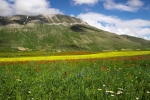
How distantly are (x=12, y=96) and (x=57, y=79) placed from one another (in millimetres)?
3095

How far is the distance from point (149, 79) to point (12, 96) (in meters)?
7.65

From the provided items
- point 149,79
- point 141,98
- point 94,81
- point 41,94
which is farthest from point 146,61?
point 41,94

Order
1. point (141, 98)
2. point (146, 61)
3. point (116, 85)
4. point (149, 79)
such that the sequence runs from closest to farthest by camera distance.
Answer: point (141, 98) → point (116, 85) → point (149, 79) → point (146, 61)

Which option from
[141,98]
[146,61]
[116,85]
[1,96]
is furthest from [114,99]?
[146,61]

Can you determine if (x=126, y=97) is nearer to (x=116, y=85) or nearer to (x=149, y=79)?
(x=116, y=85)

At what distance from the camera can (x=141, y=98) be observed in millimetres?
6594

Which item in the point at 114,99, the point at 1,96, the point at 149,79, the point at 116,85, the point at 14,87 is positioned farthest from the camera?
the point at 149,79

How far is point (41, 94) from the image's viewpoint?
744 centimetres

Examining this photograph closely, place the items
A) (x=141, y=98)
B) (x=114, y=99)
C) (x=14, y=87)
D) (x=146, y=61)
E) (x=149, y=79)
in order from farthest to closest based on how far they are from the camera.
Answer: (x=146, y=61) → (x=149, y=79) → (x=14, y=87) → (x=141, y=98) → (x=114, y=99)

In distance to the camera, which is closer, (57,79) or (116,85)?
(116,85)

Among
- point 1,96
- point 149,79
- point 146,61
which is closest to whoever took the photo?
point 1,96

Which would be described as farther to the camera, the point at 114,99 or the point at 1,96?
the point at 1,96

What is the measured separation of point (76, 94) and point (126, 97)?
2.00 meters

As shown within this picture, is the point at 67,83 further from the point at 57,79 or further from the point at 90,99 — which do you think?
the point at 90,99
